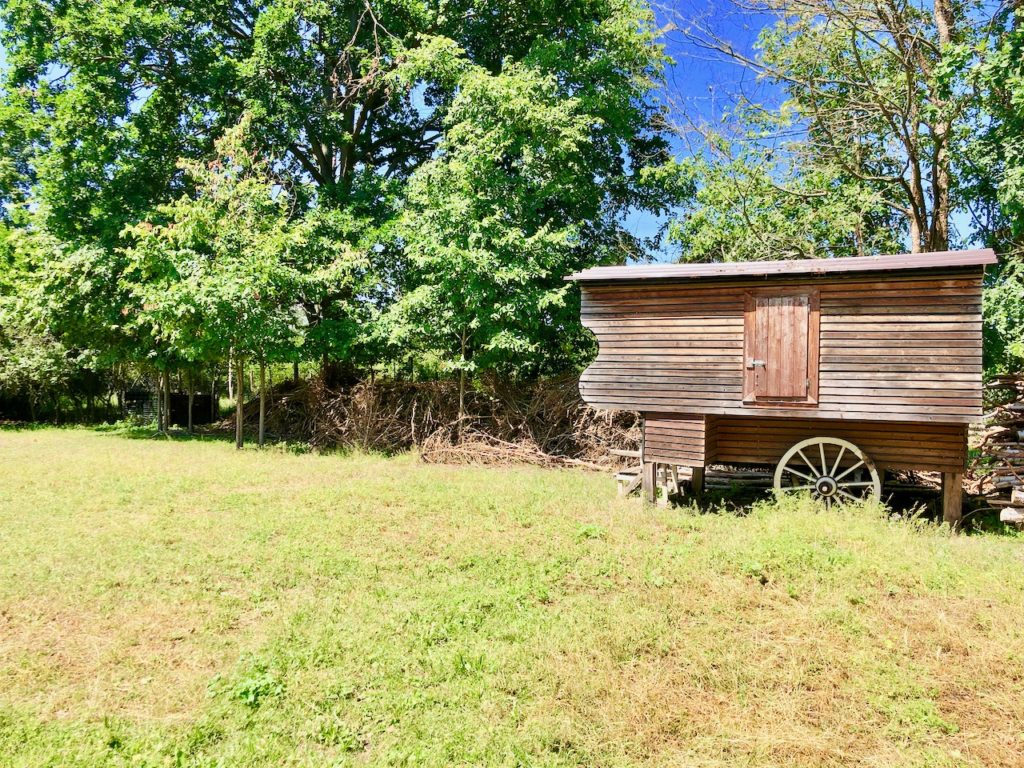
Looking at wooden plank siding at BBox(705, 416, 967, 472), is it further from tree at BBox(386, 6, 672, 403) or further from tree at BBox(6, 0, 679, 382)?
tree at BBox(6, 0, 679, 382)

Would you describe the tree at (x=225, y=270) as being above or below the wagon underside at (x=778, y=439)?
above

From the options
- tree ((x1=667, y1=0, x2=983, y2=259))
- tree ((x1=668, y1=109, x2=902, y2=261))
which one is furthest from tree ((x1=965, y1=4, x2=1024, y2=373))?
tree ((x1=668, y1=109, x2=902, y2=261))

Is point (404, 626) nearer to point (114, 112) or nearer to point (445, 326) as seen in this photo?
point (445, 326)

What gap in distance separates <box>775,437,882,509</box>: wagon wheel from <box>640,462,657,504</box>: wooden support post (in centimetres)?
173

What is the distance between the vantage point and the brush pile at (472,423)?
1370 cm

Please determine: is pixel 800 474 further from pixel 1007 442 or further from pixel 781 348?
pixel 1007 442

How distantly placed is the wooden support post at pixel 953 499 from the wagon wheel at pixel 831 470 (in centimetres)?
80

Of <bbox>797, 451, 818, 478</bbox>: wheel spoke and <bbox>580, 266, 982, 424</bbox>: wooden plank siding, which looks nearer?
<bbox>580, 266, 982, 424</bbox>: wooden plank siding

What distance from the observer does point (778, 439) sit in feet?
29.3

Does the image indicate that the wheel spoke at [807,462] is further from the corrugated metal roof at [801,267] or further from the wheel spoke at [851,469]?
the corrugated metal roof at [801,267]

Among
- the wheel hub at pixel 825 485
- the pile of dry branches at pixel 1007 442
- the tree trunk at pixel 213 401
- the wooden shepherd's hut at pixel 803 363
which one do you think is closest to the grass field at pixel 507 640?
the wheel hub at pixel 825 485

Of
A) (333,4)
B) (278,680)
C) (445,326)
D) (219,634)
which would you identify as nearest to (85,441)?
(445,326)

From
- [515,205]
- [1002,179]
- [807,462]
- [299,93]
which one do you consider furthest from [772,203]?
[299,93]

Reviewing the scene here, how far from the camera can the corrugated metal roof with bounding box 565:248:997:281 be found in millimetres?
7398
